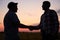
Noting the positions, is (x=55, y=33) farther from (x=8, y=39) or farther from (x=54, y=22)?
(x=8, y=39)

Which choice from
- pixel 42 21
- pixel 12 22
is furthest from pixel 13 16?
pixel 42 21

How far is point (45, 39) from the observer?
982 cm

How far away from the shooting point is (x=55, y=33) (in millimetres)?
9695

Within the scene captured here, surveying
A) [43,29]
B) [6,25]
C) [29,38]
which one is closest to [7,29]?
[6,25]

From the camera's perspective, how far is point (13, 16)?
981cm

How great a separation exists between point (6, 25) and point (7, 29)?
0.14 m

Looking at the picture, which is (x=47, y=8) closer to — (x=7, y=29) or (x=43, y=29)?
(x=43, y=29)

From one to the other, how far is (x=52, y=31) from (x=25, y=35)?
12.6 meters

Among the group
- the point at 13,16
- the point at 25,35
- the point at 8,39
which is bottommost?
the point at 25,35

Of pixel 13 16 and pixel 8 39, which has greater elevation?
pixel 13 16

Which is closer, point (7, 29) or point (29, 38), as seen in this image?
point (7, 29)

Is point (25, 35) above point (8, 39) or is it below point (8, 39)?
below

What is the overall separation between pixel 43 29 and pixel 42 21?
340 mm

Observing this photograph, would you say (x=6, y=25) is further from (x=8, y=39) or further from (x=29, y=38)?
(x=29, y=38)
